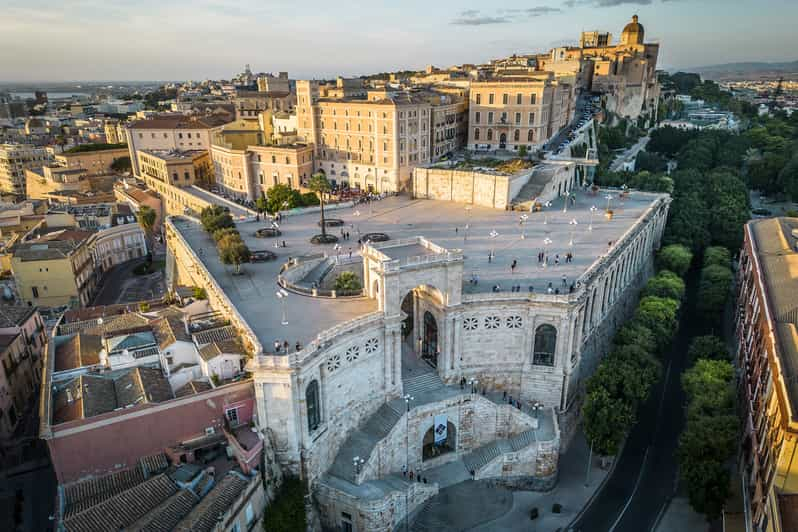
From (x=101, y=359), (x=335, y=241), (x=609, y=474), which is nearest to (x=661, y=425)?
(x=609, y=474)

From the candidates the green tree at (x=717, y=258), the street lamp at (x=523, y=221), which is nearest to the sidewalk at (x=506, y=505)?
the street lamp at (x=523, y=221)

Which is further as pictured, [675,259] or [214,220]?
[675,259]

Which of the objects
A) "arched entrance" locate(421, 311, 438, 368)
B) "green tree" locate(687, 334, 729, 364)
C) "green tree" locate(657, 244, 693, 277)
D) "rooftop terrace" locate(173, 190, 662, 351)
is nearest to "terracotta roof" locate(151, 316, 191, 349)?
"rooftop terrace" locate(173, 190, 662, 351)

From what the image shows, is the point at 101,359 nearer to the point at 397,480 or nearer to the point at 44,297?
the point at 397,480

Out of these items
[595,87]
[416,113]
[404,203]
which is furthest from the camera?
[595,87]

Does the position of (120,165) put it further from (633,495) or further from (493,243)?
(633,495)

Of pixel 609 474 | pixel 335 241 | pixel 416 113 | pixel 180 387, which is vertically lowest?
pixel 609 474

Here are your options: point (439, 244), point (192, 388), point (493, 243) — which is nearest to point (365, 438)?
point (192, 388)

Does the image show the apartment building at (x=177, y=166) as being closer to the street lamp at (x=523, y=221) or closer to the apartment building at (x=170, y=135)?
the apartment building at (x=170, y=135)
